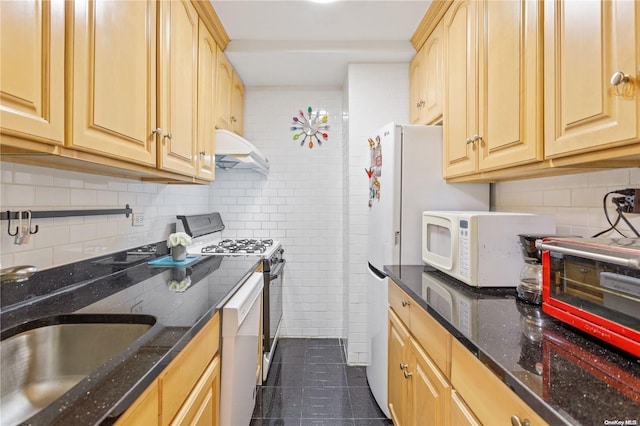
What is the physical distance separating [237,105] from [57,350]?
2.38 m

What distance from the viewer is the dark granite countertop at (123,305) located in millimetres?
605

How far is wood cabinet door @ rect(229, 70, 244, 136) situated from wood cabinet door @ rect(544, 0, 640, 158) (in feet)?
7.34

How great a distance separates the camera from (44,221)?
4.06ft

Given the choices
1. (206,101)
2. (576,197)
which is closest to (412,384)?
(576,197)

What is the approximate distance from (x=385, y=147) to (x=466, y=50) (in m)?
0.66

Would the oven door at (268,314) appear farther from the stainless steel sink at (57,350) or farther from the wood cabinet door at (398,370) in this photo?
A: the stainless steel sink at (57,350)

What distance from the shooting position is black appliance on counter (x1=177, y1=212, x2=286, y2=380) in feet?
7.48

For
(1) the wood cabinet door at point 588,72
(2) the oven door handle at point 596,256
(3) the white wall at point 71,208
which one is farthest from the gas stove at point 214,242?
(1) the wood cabinet door at point 588,72

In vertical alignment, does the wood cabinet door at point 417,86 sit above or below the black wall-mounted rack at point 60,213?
above

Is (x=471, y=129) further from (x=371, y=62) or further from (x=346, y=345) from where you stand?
(x=346, y=345)

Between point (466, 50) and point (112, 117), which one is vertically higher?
point (466, 50)

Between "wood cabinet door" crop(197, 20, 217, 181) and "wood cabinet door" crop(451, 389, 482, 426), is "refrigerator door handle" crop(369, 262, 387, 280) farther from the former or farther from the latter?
"wood cabinet door" crop(197, 20, 217, 181)

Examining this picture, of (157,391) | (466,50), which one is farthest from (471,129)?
(157,391)

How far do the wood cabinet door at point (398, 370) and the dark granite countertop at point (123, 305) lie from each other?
2.81ft
